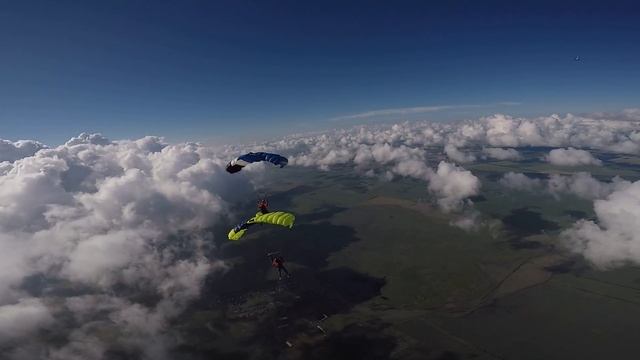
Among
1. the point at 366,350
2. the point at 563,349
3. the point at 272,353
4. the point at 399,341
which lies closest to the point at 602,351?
the point at 563,349

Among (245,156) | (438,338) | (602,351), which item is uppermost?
(245,156)

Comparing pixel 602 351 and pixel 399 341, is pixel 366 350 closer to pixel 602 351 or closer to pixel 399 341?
pixel 399 341

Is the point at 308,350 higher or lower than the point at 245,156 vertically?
lower

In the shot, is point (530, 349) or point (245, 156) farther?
point (530, 349)

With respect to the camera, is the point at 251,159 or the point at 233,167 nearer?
the point at 251,159

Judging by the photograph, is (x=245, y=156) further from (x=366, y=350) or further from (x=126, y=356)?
(x=126, y=356)

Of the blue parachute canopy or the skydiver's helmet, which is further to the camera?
the skydiver's helmet

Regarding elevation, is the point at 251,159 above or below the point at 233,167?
above

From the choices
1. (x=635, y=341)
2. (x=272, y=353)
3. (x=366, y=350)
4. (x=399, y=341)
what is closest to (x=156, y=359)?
(x=272, y=353)

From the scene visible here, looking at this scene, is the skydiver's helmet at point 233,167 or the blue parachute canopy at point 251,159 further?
the skydiver's helmet at point 233,167
